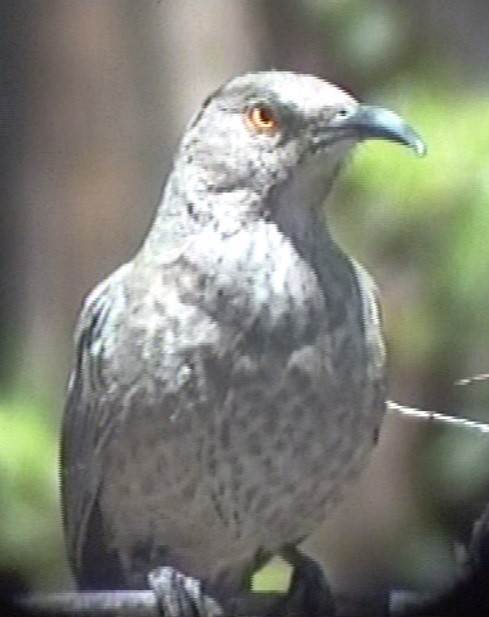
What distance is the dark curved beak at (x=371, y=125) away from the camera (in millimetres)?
1307

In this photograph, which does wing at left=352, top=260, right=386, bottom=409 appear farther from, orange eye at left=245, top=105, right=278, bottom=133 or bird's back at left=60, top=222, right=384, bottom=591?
orange eye at left=245, top=105, right=278, bottom=133

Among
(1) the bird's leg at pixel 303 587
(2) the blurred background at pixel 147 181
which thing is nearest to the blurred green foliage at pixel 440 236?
(2) the blurred background at pixel 147 181

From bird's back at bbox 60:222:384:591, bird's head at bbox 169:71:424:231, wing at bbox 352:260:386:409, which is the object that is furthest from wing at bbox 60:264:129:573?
wing at bbox 352:260:386:409

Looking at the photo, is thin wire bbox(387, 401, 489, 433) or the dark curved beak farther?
thin wire bbox(387, 401, 489, 433)

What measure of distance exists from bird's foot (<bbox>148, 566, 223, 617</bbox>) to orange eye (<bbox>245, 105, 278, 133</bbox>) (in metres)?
0.49

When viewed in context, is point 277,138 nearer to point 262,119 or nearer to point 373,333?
point 262,119

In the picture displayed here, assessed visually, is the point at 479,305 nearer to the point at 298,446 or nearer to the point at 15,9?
the point at 298,446

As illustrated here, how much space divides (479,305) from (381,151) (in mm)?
211

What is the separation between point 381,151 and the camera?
138 cm

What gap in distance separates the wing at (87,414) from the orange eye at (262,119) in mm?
210

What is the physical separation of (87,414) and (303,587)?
31 centimetres

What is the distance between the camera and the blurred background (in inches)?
55.6

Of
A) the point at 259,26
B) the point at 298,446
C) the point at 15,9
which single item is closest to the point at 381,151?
the point at 259,26

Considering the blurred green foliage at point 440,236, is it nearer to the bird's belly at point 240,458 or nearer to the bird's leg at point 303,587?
the bird's belly at point 240,458
